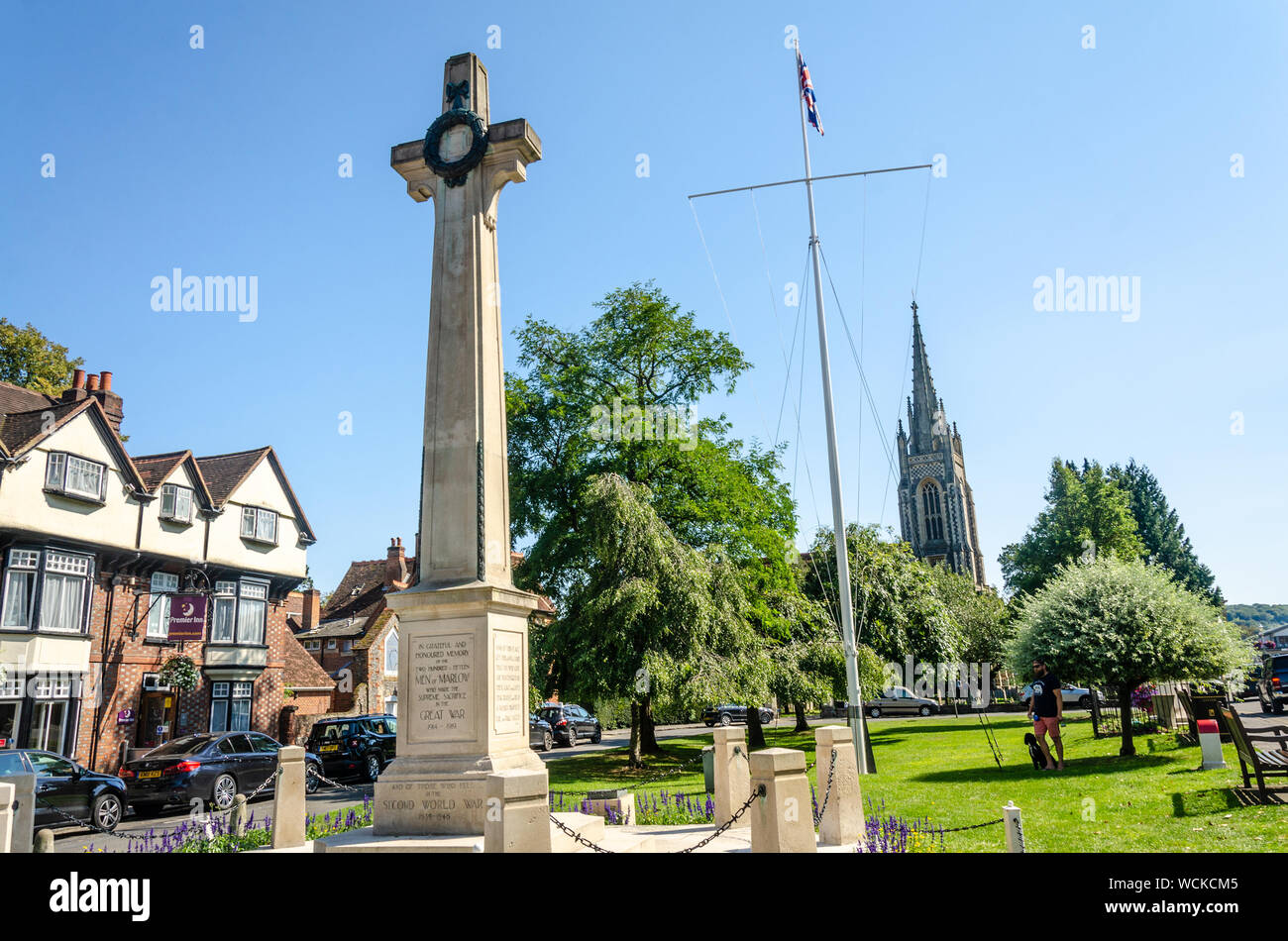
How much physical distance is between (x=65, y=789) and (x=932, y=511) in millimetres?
128494

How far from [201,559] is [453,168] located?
993 inches

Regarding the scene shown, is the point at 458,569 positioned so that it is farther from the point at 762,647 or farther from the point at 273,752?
the point at 762,647

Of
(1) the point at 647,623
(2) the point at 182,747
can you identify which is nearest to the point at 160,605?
(2) the point at 182,747

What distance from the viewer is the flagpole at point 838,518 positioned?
53.6ft

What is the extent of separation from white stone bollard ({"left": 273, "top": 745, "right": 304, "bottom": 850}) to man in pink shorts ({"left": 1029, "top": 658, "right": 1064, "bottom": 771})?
39.1 feet

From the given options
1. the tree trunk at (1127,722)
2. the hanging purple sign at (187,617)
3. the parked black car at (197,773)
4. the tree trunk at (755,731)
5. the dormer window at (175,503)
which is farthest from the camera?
the dormer window at (175,503)

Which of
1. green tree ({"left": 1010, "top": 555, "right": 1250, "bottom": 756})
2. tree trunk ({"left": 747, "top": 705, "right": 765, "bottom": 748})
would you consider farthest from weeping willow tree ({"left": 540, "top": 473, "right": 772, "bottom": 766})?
green tree ({"left": 1010, "top": 555, "right": 1250, "bottom": 756})

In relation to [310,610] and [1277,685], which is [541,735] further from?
[1277,685]

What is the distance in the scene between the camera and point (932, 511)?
131250 millimetres

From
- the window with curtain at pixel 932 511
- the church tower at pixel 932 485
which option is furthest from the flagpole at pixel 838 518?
the window with curtain at pixel 932 511

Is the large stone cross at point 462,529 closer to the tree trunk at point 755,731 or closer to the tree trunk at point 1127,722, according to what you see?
the tree trunk at point 1127,722

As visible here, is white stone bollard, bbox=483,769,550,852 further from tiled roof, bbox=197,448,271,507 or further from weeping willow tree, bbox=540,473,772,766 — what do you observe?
tiled roof, bbox=197,448,271,507

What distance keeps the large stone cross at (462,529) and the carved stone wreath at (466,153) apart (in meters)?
0.02
